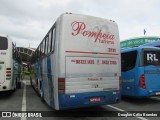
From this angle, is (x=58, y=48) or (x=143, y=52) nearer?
(x=58, y=48)

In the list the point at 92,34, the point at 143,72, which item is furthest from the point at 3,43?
the point at 143,72

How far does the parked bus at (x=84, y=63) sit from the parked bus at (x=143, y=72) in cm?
209

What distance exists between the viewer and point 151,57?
1041 centimetres

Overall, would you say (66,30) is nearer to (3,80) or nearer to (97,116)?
(97,116)

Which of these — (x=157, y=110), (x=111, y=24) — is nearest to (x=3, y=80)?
(x=111, y=24)

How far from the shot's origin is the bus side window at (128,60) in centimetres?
1055

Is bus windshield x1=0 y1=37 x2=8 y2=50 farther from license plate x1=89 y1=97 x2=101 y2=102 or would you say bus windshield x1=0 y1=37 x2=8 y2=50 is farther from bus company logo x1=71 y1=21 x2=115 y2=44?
license plate x1=89 y1=97 x2=101 y2=102

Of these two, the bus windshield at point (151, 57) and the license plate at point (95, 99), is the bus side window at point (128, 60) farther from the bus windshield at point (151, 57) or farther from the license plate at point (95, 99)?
the license plate at point (95, 99)

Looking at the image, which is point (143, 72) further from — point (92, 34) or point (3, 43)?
point (3, 43)

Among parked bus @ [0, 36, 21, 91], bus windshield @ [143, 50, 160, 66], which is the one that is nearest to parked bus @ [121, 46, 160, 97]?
bus windshield @ [143, 50, 160, 66]

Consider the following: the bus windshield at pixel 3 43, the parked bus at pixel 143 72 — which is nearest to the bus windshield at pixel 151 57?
the parked bus at pixel 143 72

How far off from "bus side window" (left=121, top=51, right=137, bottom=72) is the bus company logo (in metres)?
2.57

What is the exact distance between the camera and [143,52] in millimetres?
10312

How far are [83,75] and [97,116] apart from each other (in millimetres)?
1546
